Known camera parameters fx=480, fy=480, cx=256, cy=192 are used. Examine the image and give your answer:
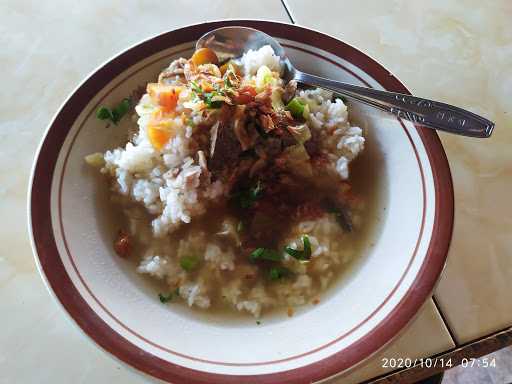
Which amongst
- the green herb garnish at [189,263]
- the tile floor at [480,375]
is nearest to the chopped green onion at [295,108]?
the green herb garnish at [189,263]

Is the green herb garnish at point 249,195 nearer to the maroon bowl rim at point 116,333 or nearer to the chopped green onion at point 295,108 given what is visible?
the chopped green onion at point 295,108

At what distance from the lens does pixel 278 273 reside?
1.33 metres

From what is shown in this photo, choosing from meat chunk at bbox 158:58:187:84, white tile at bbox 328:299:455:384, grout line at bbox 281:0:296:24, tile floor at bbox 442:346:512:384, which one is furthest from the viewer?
tile floor at bbox 442:346:512:384

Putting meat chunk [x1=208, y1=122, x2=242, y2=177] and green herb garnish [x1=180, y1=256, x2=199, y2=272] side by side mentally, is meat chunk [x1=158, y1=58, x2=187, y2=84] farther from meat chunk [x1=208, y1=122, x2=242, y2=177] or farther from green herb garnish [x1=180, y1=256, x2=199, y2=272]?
Answer: green herb garnish [x1=180, y1=256, x2=199, y2=272]

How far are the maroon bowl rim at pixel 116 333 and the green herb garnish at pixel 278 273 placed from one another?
0.36 metres

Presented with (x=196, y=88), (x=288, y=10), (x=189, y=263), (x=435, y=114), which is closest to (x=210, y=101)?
(x=196, y=88)

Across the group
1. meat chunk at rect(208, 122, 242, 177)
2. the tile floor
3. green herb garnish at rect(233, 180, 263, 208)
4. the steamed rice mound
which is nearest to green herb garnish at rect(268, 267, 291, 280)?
the steamed rice mound

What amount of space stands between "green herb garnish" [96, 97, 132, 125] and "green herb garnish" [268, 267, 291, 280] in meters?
0.63

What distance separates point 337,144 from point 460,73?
23.6 inches

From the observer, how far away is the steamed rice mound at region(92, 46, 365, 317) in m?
1.31

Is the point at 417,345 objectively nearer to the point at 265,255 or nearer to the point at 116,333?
the point at 265,255

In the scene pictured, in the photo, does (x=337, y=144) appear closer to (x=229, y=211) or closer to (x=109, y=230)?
(x=229, y=211)

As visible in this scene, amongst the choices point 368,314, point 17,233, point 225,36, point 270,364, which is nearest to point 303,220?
point 368,314

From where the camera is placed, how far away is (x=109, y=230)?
4.30 feet
